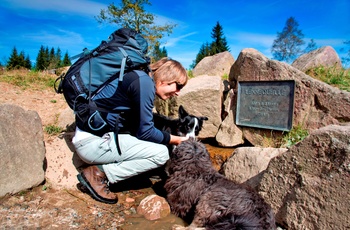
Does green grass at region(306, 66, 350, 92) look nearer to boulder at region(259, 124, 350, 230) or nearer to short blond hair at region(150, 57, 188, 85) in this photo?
boulder at region(259, 124, 350, 230)

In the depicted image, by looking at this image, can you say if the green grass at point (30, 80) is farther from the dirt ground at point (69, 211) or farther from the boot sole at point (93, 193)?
the boot sole at point (93, 193)

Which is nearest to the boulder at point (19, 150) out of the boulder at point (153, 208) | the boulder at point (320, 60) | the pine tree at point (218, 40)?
the boulder at point (153, 208)

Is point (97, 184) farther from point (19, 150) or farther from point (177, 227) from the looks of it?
point (177, 227)

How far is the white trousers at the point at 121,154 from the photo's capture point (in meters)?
3.11

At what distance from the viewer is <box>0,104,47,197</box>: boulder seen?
9.61 feet

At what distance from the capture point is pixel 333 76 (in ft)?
19.2

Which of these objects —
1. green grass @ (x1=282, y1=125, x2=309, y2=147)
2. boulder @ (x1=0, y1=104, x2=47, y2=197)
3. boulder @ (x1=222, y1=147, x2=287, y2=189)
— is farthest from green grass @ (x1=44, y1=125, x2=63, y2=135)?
green grass @ (x1=282, y1=125, x2=309, y2=147)

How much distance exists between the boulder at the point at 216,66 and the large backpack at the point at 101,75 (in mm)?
6175

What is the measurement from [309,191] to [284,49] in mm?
21983

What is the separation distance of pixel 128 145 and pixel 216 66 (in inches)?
258

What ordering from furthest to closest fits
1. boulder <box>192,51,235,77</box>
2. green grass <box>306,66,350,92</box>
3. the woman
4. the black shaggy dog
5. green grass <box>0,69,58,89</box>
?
boulder <box>192,51,235,77</box> < green grass <box>0,69,58,89</box> < green grass <box>306,66,350,92</box> < the woman < the black shaggy dog

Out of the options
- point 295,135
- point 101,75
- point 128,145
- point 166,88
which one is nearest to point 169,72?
point 166,88

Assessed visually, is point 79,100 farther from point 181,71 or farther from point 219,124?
point 219,124

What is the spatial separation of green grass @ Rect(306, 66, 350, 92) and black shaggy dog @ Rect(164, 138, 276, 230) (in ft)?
12.6
